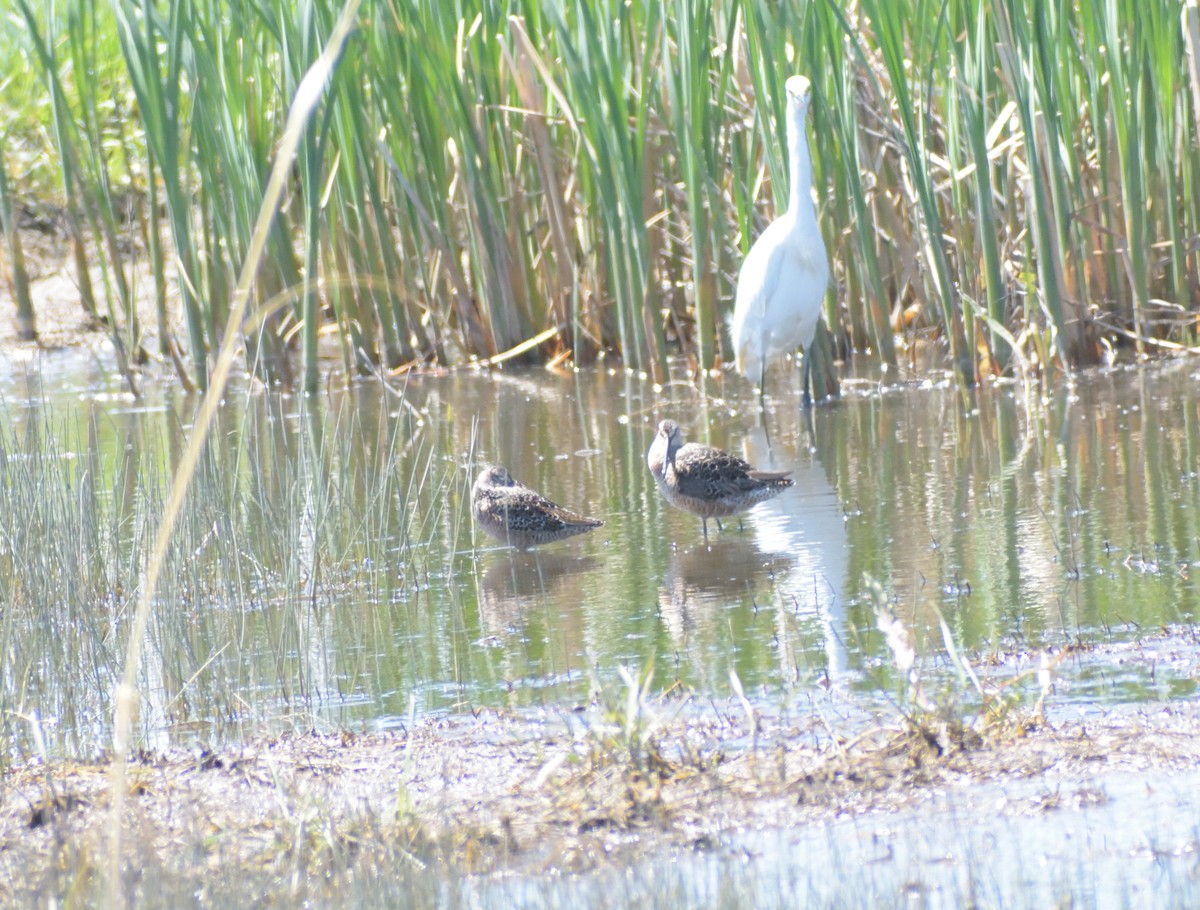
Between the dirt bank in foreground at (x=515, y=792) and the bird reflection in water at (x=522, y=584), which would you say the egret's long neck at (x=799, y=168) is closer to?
the bird reflection in water at (x=522, y=584)

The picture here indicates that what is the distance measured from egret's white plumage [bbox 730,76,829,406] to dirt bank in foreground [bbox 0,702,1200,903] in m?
4.57

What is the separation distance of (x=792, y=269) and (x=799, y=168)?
0.49m

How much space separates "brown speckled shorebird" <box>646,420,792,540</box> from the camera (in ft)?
19.0

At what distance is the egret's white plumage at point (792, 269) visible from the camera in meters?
7.75

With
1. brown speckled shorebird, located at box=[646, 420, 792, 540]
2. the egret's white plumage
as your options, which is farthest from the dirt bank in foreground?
the egret's white plumage

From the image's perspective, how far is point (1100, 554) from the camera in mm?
4965

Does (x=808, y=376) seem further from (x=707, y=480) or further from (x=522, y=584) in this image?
(x=522, y=584)

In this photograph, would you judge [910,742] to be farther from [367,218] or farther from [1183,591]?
[367,218]

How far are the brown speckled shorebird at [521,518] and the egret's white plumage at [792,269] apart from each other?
245cm

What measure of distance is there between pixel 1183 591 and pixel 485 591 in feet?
7.00

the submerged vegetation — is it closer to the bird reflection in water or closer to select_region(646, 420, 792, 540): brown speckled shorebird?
select_region(646, 420, 792, 540): brown speckled shorebird

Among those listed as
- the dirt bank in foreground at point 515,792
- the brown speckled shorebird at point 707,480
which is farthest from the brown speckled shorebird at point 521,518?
the dirt bank in foreground at point 515,792

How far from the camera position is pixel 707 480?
228 inches

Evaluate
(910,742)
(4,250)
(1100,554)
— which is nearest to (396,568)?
(1100,554)
